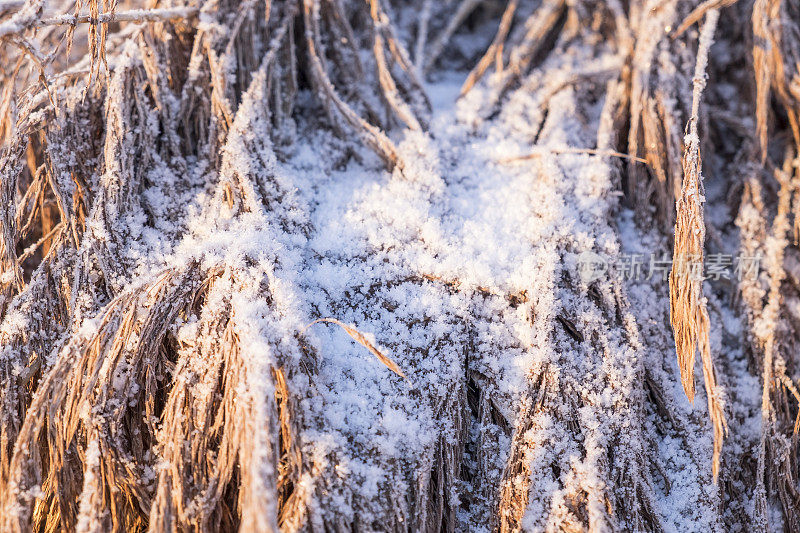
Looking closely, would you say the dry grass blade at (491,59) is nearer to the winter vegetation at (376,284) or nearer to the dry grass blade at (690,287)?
the winter vegetation at (376,284)

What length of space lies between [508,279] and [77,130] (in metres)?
1.10

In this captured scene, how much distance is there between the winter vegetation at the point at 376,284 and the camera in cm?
101

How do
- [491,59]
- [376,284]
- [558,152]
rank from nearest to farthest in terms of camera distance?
[376,284], [558,152], [491,59]

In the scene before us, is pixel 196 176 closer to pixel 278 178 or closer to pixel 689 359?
pixel 278 178

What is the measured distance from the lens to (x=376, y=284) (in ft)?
4.06

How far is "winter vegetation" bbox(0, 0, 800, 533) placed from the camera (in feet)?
3.31

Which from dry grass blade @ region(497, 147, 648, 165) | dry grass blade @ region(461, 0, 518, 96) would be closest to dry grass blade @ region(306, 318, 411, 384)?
dry grass blade @ region(497, 147, 648, 165)

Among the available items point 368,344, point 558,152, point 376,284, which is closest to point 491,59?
point 558,152

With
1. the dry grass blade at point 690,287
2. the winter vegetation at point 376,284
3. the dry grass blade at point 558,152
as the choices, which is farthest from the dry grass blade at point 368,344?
the dry grass blade at point 558,152

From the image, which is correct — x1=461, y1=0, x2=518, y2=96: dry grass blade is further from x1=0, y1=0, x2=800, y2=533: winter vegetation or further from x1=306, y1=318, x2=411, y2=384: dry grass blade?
x1=306, y1=318, x2=411, y2=384: dry grass blade

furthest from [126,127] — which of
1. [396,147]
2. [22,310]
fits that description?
[396,147]

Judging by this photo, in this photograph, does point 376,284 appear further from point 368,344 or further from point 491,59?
point 491,59

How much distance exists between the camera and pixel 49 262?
1150mm

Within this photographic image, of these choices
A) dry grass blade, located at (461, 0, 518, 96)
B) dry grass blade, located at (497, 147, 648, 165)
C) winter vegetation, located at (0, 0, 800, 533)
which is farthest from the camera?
dry grass blade, located at (461, 0, 518, 96)
